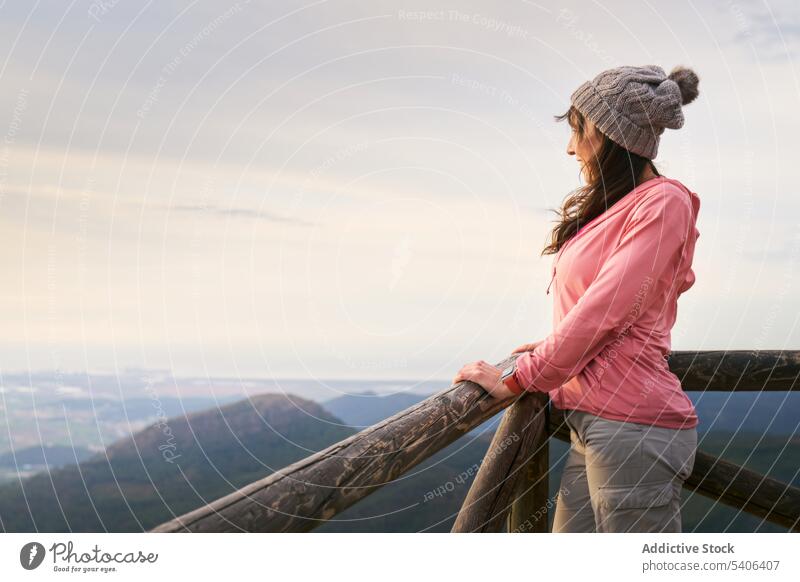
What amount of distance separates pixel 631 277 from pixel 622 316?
0.40ft

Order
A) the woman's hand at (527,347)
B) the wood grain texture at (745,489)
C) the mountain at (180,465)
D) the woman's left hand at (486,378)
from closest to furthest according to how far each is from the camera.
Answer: the woman's left hand at (486,378) < the woman's hand at (527,347) < the wood grain texture at (745,489) < the mountain at (180,465)

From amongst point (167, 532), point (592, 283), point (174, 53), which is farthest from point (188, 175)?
point (167, 532)

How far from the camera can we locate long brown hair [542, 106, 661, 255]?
2.42 meters

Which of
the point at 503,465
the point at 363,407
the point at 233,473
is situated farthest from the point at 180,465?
the point at 503,465

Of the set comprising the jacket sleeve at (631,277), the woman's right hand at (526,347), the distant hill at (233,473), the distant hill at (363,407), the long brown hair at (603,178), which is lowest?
the distant hill at (233,473)

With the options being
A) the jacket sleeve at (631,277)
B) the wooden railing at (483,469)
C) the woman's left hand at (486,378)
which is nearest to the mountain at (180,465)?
the wooden railing at (483,469)

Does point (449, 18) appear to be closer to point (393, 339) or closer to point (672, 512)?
point (393, 339)

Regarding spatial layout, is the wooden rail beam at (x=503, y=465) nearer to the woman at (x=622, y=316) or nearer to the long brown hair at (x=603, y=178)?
the woman at (x=622, y=316)

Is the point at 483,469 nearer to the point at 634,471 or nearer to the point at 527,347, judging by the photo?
the point at 527,347

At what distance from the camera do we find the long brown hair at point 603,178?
95.3 inches

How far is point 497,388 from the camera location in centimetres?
253

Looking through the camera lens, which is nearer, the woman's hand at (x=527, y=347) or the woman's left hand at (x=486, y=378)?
the woman's left hand at (x=486, y=378)

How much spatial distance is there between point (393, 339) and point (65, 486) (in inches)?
459

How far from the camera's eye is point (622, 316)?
2.25 metres
